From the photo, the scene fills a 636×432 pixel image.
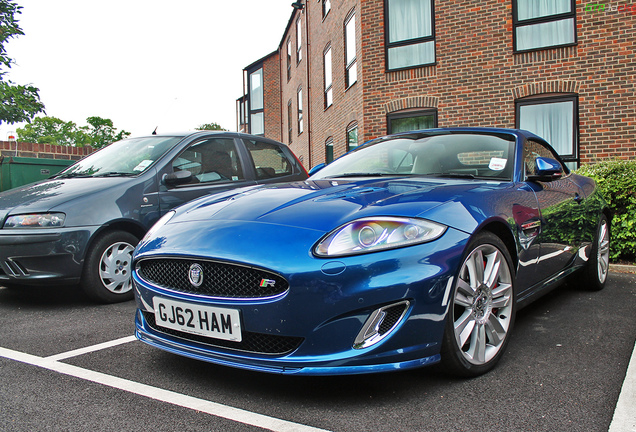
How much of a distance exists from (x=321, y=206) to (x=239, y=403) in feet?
3.25

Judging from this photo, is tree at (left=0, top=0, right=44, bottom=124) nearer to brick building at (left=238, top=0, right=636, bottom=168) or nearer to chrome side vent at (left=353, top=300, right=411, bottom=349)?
brick building at (left=238, top=0, right=636, bottom=168)

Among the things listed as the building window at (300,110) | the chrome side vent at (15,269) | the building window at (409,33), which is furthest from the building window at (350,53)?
the chrome side vent at (15,269)

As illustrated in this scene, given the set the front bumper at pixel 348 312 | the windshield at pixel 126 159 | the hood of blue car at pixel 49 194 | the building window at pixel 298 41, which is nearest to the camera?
the front bumper at pixel 348 312

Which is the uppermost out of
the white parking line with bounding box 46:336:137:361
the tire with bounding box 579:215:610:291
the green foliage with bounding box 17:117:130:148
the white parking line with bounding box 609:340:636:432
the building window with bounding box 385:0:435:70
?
the green foliage with bounding box 17:117:130:148

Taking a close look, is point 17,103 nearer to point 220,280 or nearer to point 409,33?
point 409,33

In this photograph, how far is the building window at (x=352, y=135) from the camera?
521 inches

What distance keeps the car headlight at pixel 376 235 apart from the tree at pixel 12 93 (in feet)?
42.1

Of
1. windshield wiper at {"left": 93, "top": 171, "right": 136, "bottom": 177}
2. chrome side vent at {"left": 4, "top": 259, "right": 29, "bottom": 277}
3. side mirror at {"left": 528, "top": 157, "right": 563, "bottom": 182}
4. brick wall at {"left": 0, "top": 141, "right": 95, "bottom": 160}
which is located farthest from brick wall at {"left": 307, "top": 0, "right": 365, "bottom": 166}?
chrome side vent at {"left": 4, "top": 259, "right": 29, "bottom": 277}

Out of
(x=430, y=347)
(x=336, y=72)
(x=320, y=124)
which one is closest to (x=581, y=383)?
(x=430, y=347)

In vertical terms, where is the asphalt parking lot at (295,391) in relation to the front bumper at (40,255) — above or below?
below

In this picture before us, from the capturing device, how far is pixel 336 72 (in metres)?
14.8

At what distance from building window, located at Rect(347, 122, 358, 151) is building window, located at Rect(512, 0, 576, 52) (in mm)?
4149

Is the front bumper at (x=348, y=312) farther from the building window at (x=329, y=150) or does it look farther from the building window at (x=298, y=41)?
the building window at (x=298, y=41)

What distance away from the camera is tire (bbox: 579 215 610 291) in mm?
4574
